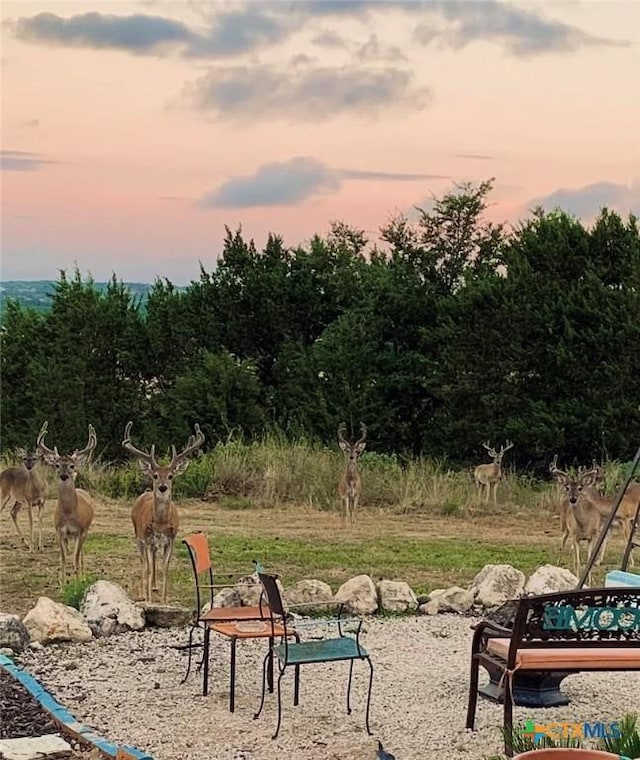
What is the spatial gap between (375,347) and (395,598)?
699 inches

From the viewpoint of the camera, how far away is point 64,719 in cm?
650

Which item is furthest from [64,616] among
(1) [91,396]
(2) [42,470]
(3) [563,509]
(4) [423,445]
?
(1) [91,396]

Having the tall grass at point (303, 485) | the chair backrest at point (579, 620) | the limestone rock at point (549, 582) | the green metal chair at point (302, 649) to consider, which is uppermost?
the chair backrest at point (579, 620)

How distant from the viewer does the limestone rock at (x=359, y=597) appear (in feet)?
31.2

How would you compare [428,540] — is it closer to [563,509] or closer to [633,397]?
[563,509]

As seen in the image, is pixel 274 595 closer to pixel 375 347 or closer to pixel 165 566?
pixel 165 566

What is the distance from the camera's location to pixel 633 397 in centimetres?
2359

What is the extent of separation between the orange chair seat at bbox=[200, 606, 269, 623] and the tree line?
16138mm

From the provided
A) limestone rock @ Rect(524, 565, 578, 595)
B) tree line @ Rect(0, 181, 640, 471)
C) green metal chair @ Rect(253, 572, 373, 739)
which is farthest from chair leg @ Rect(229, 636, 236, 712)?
tree line @ Rect(0, 181, 640, 471)

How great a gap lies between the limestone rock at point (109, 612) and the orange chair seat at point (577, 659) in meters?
3.61

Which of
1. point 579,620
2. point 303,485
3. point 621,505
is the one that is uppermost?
point 579,620

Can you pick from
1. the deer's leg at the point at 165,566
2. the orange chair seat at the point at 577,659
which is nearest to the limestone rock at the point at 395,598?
the deer's leg at the point at 165,566

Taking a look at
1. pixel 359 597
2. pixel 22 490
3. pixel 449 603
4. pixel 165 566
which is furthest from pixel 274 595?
pixel 22 490

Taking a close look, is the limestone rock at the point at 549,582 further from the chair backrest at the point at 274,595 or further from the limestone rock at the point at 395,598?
the chair backrest at the point at 274,595
